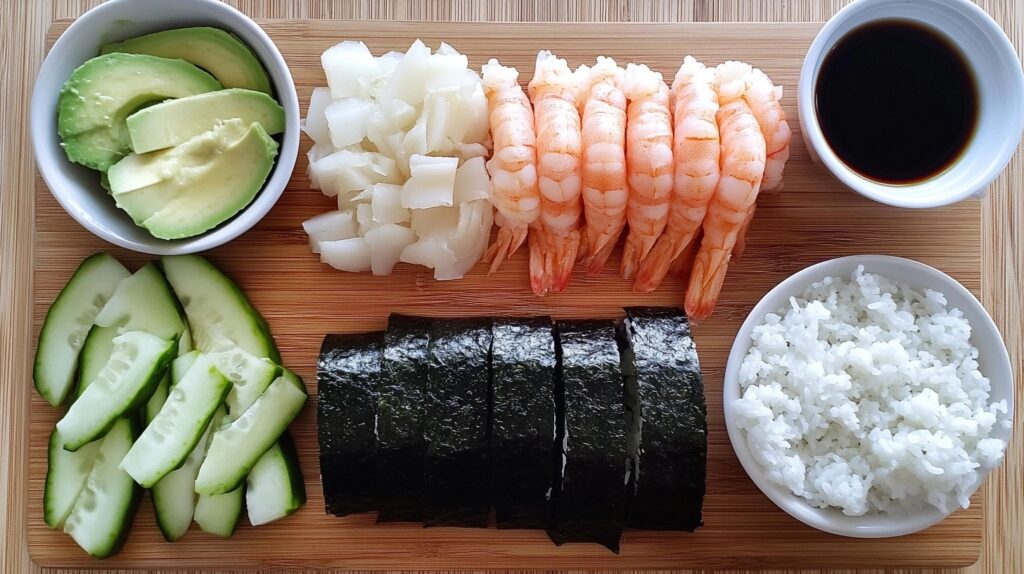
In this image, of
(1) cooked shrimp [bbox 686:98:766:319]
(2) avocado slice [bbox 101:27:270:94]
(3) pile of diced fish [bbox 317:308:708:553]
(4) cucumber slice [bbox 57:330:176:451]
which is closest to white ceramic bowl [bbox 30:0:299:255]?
(2) avocado slice [bbox 101:27:270:94]

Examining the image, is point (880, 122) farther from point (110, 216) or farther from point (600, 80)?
point (110, 216)

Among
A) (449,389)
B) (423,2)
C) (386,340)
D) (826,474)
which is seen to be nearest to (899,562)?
(826,474)

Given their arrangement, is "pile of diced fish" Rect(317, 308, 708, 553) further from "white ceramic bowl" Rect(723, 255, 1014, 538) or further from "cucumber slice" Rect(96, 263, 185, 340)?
"cucumber slice" Rect(96, 263, 185, 340)

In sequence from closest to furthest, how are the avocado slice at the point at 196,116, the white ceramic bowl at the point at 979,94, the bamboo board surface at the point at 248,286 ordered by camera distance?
the avocado slice at the point at 196,116 < the white ceramic bowl at the point at 979,94 < the bamboo board surface at the point at 248,286

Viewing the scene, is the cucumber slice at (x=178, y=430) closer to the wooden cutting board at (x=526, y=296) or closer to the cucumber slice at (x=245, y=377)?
the cucumber slice at (x=245, y=377)

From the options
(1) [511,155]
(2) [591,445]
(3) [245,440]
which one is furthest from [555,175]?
(3) [245,440]

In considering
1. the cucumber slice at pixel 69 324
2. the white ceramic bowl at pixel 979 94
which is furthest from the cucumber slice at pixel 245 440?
the white ceramic bowl at pixel 979 94
